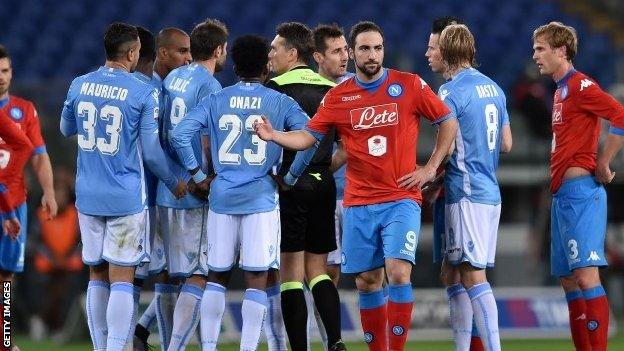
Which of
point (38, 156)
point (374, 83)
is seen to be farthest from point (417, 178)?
point (38, 156)

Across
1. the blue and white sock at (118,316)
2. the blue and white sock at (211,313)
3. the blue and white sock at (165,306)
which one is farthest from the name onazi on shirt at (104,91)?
the blue and white sock at (165,306)

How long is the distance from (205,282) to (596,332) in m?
2.87

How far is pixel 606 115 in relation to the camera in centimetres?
902

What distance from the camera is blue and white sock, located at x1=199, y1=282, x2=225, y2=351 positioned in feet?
28.3

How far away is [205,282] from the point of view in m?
9.14

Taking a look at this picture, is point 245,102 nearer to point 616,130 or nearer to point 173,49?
point 173,49

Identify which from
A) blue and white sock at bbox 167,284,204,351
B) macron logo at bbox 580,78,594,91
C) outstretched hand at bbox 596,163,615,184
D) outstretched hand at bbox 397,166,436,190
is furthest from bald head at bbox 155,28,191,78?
outstretched hand at bbox 596,163,615,184

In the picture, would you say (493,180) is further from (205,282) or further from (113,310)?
(113,310)

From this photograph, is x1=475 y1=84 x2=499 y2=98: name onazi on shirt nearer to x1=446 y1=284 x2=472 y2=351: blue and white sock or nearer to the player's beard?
the player's beard

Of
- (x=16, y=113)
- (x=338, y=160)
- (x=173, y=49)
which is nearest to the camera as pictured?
(x=338, y=160)

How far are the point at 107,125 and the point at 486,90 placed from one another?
273 centimetres

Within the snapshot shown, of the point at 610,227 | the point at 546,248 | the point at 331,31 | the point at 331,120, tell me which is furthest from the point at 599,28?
the point at 331,120

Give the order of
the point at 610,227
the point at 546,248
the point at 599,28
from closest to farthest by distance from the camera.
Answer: the point at 546,248 → the point at 610,227 → the point at 599,28

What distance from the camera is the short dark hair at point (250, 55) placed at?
28.7 ft
